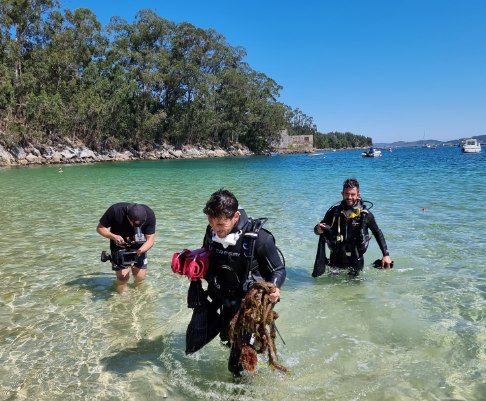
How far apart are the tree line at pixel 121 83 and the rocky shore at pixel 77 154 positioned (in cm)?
133

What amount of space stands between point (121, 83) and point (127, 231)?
2345 inches

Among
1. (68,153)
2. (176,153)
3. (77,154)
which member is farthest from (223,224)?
(176,153)

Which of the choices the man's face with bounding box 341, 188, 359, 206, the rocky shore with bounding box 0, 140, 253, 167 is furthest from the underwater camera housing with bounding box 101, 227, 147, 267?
the rocky shore with bounding box 0, 140, 253, 167

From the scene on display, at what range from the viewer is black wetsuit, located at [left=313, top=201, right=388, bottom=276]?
5.77m

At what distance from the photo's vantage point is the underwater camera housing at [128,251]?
589 centimetres

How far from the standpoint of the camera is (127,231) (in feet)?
19.4

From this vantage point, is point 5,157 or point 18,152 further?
point 18,152

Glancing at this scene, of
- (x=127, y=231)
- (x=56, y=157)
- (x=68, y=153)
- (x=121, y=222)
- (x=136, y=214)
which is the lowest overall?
(x=127, y=231)

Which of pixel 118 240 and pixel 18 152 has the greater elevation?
pixel 18 152

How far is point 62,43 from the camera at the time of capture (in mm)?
54875

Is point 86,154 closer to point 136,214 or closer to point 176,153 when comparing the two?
point 176,153

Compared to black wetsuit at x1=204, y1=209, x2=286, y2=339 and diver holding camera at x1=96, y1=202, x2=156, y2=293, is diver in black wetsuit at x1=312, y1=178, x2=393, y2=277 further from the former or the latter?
black wetsuit at x1=204, y1=209, x2=286, y2=339

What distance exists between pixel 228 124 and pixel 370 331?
7899 cm

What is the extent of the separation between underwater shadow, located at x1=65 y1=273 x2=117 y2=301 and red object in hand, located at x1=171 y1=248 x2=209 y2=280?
3.13 metres
